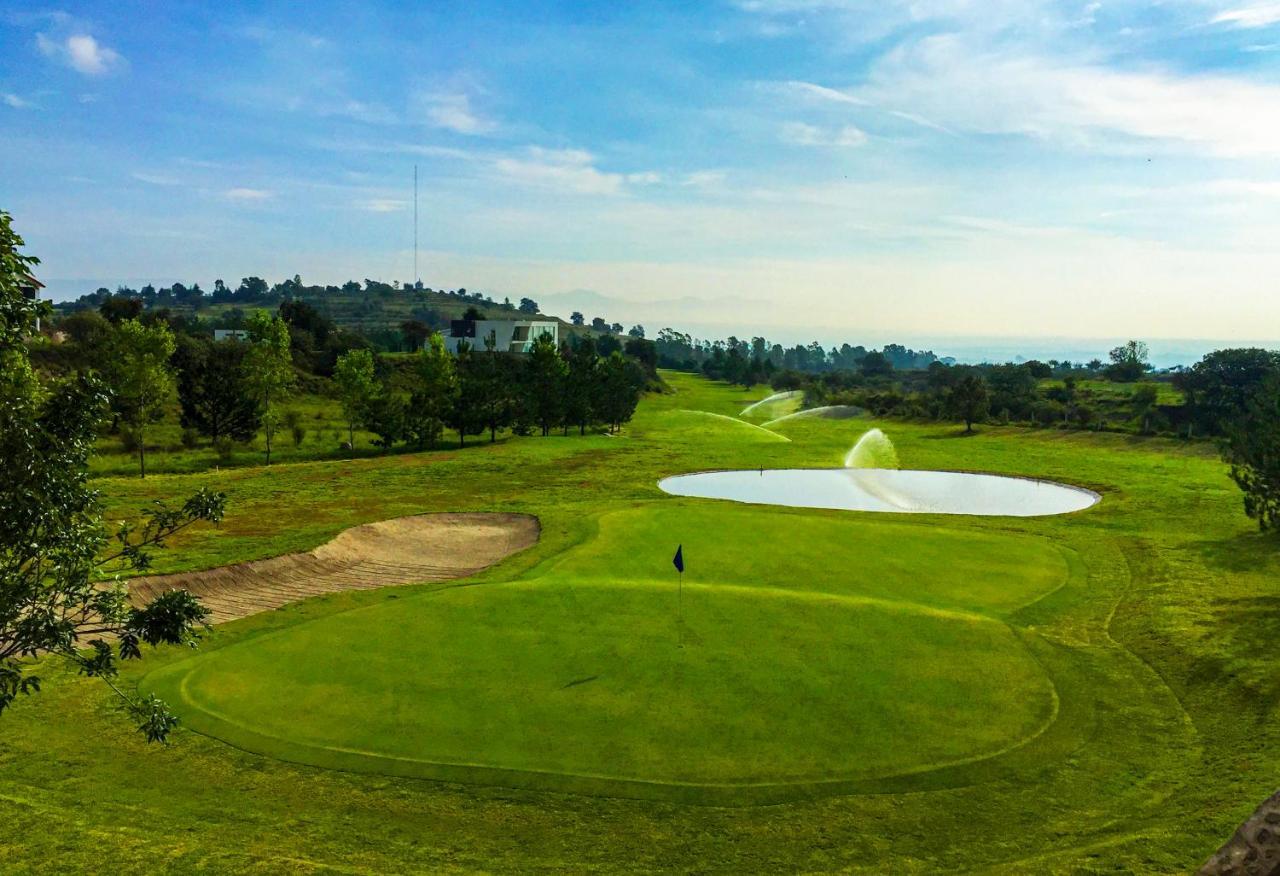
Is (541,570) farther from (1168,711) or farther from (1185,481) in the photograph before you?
(1185,481)

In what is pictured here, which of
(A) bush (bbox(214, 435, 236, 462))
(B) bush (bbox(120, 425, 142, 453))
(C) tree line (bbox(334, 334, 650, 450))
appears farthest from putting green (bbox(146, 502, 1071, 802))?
(B) bush (bbox(120, 425, 142, 453))

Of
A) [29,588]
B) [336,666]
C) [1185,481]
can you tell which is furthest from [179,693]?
[1185,481]

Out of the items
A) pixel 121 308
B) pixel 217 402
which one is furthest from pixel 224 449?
pixel 121 308

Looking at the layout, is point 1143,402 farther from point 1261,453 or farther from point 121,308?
point 121,308

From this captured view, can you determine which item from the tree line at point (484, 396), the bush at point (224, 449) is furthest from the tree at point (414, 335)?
the bush at point (224, 449)

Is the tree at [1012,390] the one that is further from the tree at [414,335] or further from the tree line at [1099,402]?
the tree at [414,335]

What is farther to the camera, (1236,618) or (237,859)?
(1236,618)
